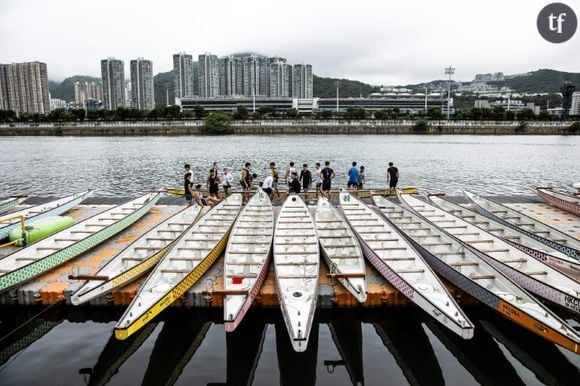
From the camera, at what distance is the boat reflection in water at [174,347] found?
8.41 meters

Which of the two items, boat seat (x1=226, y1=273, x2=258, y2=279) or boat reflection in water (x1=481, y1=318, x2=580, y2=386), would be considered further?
boat seat (x1=226, y1=273, x2=258, y2=279)

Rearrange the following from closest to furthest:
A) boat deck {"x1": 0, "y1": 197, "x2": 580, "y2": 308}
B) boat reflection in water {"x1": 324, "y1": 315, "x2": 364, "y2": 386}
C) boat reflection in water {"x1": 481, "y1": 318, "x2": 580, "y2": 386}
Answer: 1. boat reflection in water {"x1": 481, "y1": 318, "x2": 580, "y2": 386}
2. boat reflection in water {"x1": 324, "y1": 315, "x2": 364, "y2": 386}
3. boat deck {"x1": 0, "y1": 197, "x2": 580, "y2": 308}

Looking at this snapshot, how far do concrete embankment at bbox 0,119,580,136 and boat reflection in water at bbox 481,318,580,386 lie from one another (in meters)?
87.9

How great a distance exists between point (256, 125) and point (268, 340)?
298 ft

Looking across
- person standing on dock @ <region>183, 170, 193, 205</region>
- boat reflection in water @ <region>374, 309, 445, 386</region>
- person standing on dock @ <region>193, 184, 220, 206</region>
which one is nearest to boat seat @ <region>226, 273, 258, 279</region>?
boat reflection in water @ <region>374, 309, 445, 386</region>

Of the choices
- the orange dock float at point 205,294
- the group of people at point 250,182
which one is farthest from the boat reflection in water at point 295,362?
the group of people at point 250,182

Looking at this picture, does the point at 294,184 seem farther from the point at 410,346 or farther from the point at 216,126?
the point at 216,126

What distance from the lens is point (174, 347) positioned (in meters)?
9.36

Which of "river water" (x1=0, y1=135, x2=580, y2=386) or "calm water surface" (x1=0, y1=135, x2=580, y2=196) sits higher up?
"calm water surface" (x1=0, y1=135, x2=580, y2=196)

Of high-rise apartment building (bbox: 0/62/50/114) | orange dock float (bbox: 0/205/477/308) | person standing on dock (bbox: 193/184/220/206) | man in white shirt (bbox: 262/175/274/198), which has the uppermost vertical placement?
high-rise apartment building (bbox: 0/62/50/114)

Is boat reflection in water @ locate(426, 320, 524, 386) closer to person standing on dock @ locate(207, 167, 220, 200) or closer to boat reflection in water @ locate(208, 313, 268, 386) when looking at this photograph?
boat reflection in water @ locate(208, 313, 268, 386)

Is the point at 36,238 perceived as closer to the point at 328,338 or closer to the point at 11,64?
the point at 328,338

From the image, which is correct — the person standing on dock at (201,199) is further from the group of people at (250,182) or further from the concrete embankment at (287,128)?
the concrete embankment at (287,128)

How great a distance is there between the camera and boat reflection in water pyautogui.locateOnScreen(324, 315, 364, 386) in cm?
858
